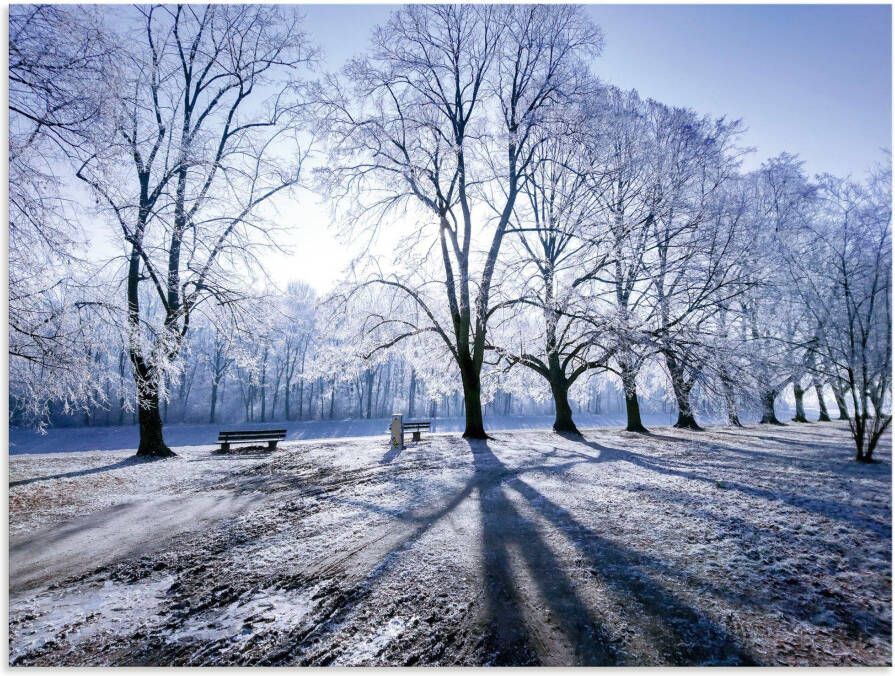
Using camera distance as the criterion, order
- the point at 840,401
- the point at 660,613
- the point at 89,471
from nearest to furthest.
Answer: the point at 660,613
the point at 840,401
the point at 89,471

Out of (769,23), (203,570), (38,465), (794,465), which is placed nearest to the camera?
(203,570)

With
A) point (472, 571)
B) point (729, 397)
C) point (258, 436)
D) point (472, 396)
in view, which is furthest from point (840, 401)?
point (258, 436)

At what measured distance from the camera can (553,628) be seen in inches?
75.3

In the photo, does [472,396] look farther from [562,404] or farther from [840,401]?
[840,401]

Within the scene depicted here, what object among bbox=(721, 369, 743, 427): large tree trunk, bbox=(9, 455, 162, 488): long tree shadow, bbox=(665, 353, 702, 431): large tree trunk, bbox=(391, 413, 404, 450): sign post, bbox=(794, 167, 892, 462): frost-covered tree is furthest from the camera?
bbox=(391, 413, 404, 450): sign post

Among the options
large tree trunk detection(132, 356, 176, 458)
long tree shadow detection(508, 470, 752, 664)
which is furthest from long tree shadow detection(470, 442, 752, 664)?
large tree trunk detection(132, 356, 176, 458)

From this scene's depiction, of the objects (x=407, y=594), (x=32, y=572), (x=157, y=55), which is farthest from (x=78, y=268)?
(x=157, y=55)

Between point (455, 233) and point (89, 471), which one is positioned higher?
point (455, 233)

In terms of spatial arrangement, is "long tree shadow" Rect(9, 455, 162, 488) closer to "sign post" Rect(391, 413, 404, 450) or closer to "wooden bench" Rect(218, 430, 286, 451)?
"wooden bench" Rect(218, 430, 286, 451)

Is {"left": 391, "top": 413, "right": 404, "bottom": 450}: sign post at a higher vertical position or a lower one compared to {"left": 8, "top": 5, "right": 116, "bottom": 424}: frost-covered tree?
lower

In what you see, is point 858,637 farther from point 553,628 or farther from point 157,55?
point 157,55

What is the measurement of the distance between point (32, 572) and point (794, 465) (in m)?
7.82

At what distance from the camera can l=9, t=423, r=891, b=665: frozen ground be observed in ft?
6.03

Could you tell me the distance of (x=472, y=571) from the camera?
2531mm
